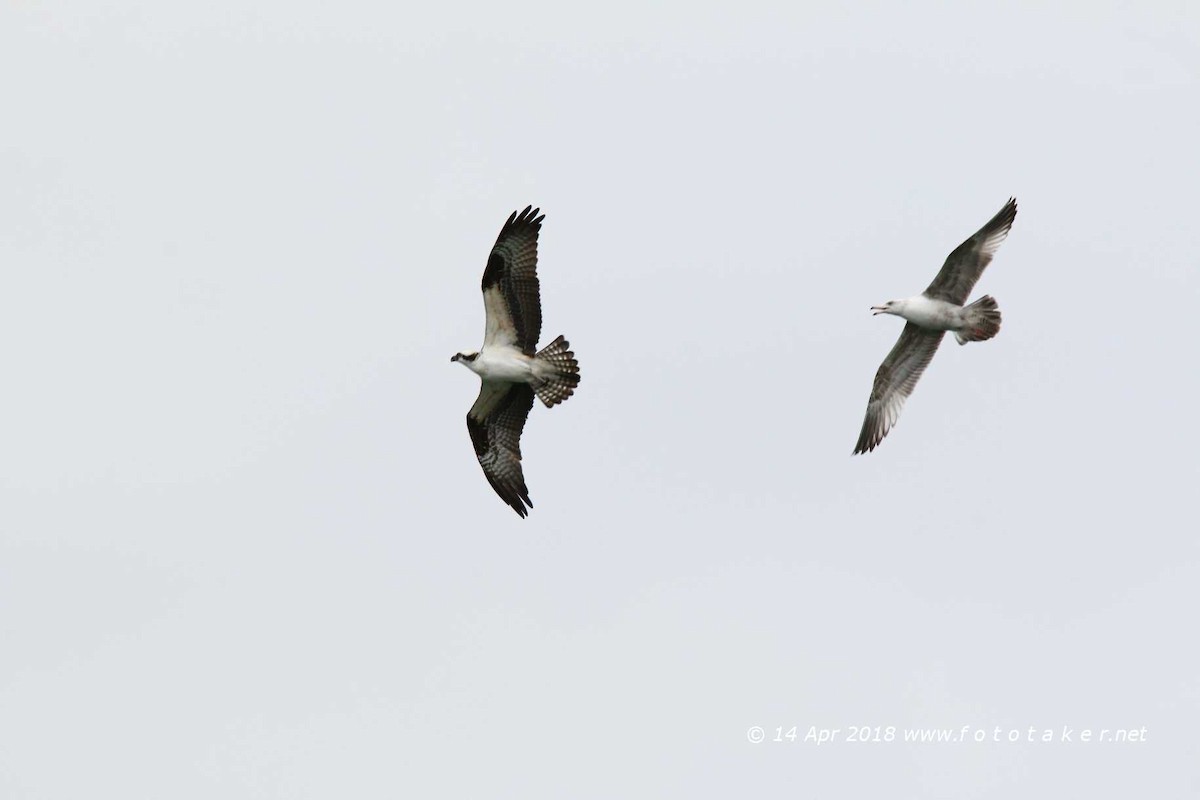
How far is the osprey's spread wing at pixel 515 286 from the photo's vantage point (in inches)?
1069

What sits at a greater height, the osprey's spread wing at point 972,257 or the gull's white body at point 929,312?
the osprey's spread wing at point 972,257

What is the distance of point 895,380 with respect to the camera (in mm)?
30500

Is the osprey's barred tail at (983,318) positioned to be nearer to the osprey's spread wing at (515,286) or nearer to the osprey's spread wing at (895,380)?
the osprey's spread wing at (895,380)

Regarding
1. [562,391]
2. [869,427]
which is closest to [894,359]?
[869,427]

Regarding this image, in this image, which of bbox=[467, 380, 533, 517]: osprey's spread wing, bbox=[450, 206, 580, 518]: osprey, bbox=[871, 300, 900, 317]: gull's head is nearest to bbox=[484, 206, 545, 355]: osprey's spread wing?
bbox=[450, 206, 580, 518]: osprey

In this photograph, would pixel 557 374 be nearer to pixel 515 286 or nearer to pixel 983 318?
pixel 515 286

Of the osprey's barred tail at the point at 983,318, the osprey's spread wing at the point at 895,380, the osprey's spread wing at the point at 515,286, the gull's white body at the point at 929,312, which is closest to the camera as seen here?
the osprey's spread wing at the point at 515,286

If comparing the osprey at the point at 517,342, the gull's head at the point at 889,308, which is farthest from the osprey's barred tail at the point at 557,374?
the gull's head at the point at 889,308

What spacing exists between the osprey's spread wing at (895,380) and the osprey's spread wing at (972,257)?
114 centimetres

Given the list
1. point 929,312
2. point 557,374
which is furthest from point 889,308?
point 557,374

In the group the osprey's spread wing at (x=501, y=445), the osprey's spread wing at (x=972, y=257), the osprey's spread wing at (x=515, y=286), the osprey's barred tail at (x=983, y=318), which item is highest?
the osprey's spread wing at (x=972, y=257)

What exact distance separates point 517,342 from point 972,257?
242 inches

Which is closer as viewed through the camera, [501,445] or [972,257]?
[972,257]

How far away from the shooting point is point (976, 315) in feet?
93.8
